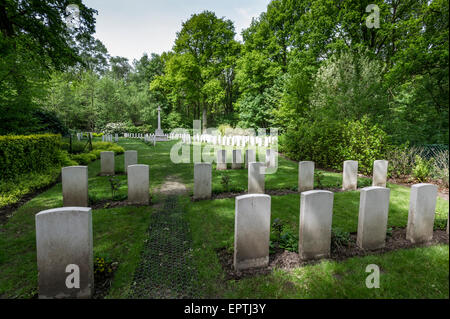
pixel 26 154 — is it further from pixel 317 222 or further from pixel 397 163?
pixel 397 163

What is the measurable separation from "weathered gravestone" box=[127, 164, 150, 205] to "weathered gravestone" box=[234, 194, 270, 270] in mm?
3609

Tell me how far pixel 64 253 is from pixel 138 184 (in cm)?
329

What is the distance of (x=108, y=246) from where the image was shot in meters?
3.75

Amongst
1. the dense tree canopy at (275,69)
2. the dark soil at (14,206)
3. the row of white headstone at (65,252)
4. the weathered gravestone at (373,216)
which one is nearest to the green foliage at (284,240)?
the weathered gravestone at (373,216)

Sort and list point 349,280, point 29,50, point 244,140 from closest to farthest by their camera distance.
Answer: point 349,280, point 29,50, point 244,140

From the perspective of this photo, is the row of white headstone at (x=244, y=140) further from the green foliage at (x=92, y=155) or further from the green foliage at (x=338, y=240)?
the green foliage at (x=338, y=240)

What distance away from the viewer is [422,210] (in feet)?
10.7

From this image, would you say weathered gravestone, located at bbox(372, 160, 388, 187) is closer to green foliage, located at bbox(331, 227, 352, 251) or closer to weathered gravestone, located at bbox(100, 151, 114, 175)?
green foliage, located at bbox(331, 227, 352, 251)

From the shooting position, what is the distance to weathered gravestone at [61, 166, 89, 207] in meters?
5.62

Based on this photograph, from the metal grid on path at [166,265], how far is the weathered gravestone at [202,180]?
149cm

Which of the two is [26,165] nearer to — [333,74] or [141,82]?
[333,74]

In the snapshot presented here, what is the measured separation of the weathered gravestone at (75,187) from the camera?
562cm

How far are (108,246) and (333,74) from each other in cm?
1864

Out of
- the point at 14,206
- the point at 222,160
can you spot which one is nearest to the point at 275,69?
the point at 222,160
